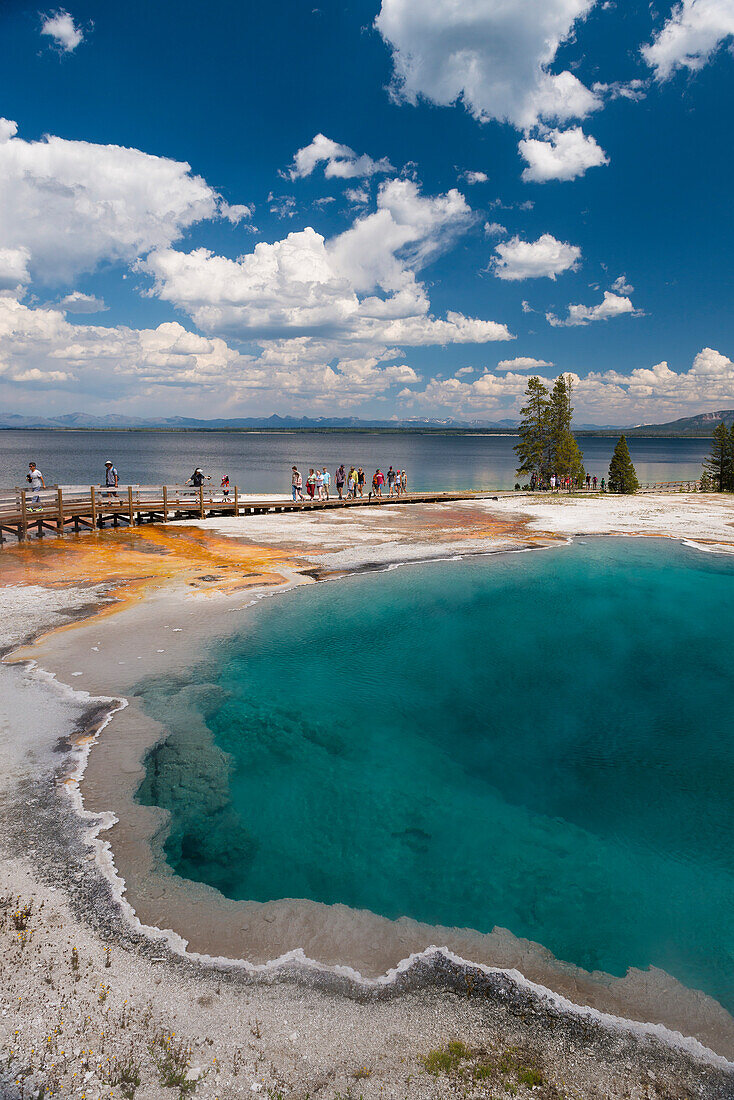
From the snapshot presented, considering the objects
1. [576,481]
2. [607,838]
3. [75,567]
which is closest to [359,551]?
[75,567]

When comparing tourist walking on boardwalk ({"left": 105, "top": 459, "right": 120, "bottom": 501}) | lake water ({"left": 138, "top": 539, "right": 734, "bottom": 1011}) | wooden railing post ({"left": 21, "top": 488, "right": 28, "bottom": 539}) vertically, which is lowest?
lake water ({"left": 138, "top": 539, "right": 734, "bottom": 1011})

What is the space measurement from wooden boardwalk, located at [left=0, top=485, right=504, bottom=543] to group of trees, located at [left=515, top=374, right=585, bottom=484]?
29.0m

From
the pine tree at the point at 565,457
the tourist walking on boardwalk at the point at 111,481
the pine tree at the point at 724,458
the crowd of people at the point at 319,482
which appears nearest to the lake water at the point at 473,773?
the tourist walking on boardwalk at the point at 111,481

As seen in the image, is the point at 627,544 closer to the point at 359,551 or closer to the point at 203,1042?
the point at 359,551

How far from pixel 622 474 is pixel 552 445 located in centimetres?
866

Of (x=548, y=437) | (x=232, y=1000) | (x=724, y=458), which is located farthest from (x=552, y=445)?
(x=232, y=1000)

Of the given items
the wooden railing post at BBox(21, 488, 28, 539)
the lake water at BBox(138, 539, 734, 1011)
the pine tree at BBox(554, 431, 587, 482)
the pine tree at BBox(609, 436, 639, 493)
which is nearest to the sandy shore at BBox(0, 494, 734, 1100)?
the lake water at BBox(138, 539, 734, 1011)

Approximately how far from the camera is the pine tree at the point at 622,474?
217 feet

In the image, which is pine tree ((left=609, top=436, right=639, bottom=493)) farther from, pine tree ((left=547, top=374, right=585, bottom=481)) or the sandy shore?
the sandy shore

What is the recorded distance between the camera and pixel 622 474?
66.6 metres

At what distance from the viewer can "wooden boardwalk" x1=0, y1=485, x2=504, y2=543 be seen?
2770 centimetres

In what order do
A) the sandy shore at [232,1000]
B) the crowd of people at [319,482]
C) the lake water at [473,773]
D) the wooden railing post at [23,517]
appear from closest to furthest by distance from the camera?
the sandy shore at [232,1000] < the lake water at [473,773] < the wooden railing post at [23,517] < the crowd of people at [319,482]

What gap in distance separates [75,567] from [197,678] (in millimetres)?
11851

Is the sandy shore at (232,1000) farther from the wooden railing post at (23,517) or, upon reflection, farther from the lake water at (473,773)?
the wooden railing post at (23,517)
